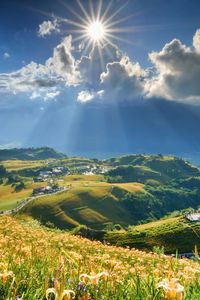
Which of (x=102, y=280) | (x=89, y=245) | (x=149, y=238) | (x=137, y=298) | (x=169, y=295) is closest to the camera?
(x=169, y=295)

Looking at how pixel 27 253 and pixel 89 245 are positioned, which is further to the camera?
pixel 89 245

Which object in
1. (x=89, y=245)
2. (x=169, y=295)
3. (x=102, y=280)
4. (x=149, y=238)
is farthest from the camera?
(x=149, y=238)

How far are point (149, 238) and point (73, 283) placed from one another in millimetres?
146219

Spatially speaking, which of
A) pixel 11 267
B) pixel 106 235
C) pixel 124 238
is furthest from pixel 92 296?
pixel 124 238

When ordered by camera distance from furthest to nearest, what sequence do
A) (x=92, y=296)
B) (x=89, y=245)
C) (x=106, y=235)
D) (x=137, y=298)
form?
(x=106, y=235)
(x=89, y=245)
(x=92, y=296)
(x=137, y=298)

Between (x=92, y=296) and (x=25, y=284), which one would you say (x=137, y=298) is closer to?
(x=92, y=296)

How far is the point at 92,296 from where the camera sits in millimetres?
4082

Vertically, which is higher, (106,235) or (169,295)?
(169,295)

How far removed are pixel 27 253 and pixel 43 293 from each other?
402cm

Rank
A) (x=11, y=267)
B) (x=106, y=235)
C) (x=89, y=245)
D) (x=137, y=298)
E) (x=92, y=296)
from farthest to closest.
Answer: (x=106, y=235) < (x=89, y=245) < (x=11, y=267) < (x=92, y=296) < (x=137, y=298)

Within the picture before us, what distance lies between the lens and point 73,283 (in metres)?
4.32

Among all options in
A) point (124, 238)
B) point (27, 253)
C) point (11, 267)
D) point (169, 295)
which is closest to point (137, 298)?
point (169, 295)

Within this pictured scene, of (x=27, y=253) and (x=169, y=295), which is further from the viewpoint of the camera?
(x=27, y=253)

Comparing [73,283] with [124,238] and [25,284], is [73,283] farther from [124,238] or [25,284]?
[124,238]
